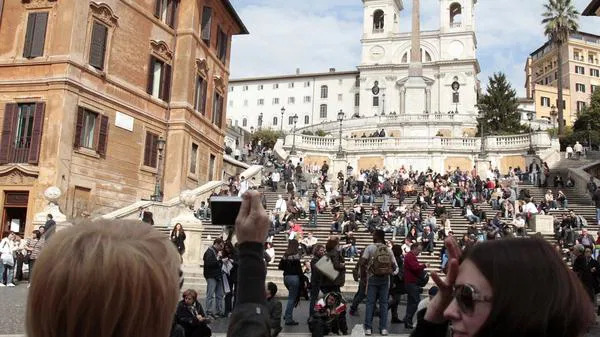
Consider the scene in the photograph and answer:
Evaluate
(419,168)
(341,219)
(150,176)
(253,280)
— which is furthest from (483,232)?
(419,168)

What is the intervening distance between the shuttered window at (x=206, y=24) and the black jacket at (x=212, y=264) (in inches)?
884

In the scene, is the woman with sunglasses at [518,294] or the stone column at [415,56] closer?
the woman with sunglasses at [518,294]

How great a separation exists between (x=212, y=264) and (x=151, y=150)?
17.7 meters

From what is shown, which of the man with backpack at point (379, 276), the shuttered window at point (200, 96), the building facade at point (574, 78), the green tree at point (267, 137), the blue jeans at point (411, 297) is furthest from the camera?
the building facade at point (574, 78)

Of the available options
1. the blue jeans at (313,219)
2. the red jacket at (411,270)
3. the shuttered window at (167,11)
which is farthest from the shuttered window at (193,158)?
the red jacket at (411,270)

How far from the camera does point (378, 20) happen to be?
99.0 meters

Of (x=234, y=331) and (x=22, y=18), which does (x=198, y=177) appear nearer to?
(x=22, y=18)

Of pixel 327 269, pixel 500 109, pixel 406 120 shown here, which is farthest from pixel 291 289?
pixel 500 109

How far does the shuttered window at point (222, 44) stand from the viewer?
35.0 m

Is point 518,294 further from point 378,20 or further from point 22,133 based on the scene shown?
point 378,20

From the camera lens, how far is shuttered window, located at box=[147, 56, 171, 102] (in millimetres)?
28500

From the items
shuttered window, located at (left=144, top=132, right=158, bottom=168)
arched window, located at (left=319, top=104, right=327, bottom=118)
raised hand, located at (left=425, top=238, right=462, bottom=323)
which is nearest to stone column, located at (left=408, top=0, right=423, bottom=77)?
arched window, located at (left=319, top=104, right=327, bottom=118)

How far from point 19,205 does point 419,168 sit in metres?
34.9

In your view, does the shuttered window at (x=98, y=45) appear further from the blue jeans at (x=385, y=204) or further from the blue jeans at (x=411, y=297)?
the blue jeans at (x=411, y=297)
